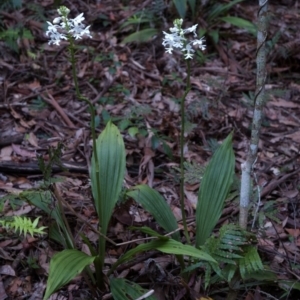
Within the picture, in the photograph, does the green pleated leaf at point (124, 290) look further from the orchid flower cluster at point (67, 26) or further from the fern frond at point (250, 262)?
the orchid flower cluster at point (67, 26)

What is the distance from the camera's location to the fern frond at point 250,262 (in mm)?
2451

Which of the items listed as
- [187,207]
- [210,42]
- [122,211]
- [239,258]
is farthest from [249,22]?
[239,258]

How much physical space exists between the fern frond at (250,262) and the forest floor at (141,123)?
0.77 ft

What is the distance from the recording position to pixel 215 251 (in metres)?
2.54

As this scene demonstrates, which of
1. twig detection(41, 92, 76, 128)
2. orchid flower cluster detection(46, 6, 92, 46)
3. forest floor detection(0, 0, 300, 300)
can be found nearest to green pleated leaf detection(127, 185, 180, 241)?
forest floor detection(0, 0, 300, 300)

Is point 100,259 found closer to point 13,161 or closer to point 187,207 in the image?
point 187,207

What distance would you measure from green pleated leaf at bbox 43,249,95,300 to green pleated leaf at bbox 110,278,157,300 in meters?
0.25

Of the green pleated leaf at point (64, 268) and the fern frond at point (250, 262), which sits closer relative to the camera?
the green pleated leaf at point (64, 268)

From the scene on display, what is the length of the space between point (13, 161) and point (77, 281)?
4.23ft

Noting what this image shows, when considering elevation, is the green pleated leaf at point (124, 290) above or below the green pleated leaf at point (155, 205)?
below

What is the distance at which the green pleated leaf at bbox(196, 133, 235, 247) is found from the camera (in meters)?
2.77

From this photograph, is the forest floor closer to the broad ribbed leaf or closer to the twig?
the twig

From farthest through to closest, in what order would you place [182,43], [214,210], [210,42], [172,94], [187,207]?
[210,42] < [172,94] < [187,207] < [214,210] < [182,43]

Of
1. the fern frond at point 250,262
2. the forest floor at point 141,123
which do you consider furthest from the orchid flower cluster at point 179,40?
the fern frond at point 250,262
